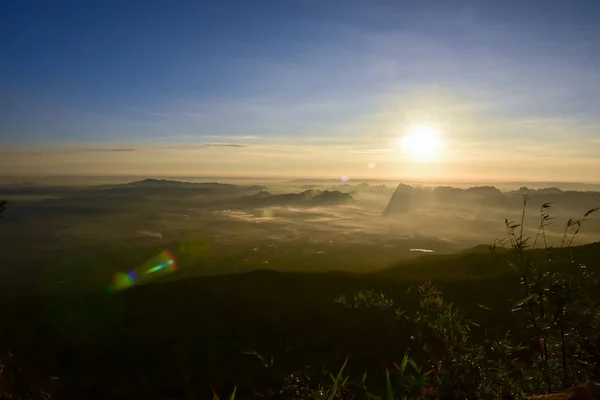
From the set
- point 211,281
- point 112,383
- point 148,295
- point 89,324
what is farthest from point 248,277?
point 112,383

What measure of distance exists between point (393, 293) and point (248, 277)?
13409mm

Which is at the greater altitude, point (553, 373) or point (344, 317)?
point (553, 373)

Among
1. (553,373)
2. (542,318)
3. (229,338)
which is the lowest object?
(229,338)

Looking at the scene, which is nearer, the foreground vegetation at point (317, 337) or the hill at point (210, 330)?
the foreground vegetation at point (317, 337)

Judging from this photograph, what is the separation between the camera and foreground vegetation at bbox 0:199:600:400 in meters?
4.41

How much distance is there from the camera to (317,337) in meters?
16.5

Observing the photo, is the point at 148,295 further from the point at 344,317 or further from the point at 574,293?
the point at 574,293

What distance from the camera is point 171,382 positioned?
1202cm

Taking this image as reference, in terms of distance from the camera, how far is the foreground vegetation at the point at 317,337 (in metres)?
4.41

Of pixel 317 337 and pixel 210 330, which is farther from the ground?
pixel 317 337

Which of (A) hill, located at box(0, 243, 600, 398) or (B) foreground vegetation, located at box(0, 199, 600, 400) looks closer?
(B) foreground vegetation, located at box(0, 199, 600, 400)

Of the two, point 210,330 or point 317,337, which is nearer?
point 317,337

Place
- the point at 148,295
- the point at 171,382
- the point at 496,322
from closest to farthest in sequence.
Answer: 1. the point at 171,382
2. the point at 496,322
3. the point at 148,295

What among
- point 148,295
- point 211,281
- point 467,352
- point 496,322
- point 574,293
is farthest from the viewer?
point 211,281
